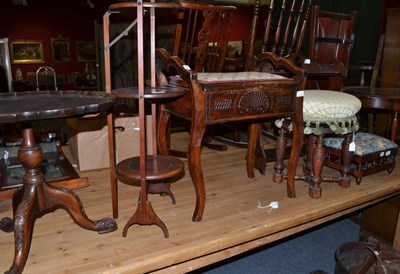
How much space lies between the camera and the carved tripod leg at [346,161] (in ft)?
7.00

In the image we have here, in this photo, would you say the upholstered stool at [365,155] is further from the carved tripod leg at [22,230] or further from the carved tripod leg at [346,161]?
the carved tripod leg at [22,230]

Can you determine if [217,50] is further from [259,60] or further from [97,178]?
[97,178]

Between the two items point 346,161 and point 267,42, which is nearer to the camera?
point 346,161

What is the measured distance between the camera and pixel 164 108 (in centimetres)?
191

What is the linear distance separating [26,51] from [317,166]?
715 centimetres

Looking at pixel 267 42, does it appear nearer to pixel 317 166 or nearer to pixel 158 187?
pixel 317 166

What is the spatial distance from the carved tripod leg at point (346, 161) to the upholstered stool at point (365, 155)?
96 millimetres

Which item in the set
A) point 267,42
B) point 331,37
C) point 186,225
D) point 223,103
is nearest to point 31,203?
point 186,225

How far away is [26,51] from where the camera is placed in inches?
290

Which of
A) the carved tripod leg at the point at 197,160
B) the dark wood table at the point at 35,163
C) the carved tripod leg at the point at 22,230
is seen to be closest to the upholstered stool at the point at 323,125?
the carved tripod leg at the point at 197,160

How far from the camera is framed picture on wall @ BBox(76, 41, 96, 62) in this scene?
7.82 metres

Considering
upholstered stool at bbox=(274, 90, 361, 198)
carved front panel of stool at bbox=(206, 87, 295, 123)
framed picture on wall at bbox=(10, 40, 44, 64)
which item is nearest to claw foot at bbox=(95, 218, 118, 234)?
carved front panel of stool at bbox=(206, 87, 295, 123)

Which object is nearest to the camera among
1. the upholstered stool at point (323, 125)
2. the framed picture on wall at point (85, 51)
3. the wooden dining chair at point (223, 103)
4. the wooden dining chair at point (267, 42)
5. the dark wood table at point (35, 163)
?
the dark wood table at point (35, 163)

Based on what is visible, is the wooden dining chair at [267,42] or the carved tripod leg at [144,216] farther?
the wooden dining chair at [267,42]
